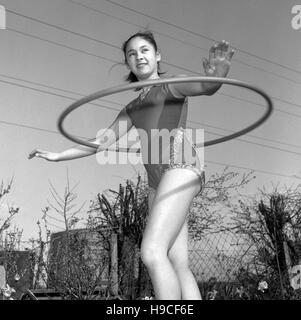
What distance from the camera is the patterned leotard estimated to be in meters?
1.51

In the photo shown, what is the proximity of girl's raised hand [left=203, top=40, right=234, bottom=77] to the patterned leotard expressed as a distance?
0.16m

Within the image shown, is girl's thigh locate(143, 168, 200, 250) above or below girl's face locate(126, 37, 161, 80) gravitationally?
below

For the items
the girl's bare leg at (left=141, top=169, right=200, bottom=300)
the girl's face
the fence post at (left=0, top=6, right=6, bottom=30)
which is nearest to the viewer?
the girl's bare leg at (left=141, top=169, right=200, bottom=300)

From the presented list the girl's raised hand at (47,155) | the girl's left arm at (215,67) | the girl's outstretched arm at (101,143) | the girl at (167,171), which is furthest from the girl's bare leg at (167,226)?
the girl's raised hand at (47,155)

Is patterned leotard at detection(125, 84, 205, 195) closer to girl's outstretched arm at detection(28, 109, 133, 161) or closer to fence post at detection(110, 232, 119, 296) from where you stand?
girl's outstretched arm at detection(28, 109, 133, 161)

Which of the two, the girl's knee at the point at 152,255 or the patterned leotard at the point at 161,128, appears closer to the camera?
the girl's knee at the point at 152,255

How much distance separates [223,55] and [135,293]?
3315 mm

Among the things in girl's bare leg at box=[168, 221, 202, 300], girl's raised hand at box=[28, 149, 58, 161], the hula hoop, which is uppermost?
the hula hoop

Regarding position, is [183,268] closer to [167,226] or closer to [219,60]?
[167,226]

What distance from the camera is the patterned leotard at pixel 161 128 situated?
151cm

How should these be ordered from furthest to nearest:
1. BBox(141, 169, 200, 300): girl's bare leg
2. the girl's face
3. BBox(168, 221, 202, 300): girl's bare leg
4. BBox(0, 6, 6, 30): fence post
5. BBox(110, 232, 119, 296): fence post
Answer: BBox(110, 232, 119, 296): fence post, BBox(0, 6, 6, 30): fence post, the girl's face, BBox(168, 221, 202, 300): girl's bare leg, BBox(141, 169, 200, 300): girl's bare leg

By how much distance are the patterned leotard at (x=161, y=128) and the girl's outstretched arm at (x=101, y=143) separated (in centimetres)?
10

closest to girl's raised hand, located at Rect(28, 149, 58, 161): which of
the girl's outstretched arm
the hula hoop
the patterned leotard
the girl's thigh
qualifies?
the girl's outstretched arm

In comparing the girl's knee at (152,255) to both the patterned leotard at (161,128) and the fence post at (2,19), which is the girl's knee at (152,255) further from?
the fence post at (2,19)
